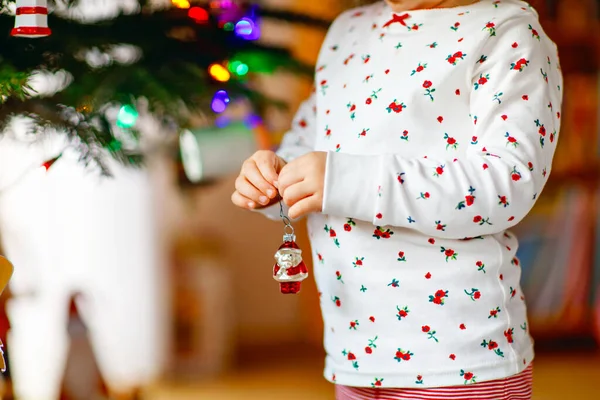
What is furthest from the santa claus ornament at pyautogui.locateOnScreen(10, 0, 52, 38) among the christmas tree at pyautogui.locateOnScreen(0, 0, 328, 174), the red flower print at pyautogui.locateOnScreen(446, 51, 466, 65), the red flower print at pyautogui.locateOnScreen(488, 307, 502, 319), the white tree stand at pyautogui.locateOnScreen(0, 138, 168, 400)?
the white tree stand at pyautogui.locateOnScreen(0, 138, 168, 400)

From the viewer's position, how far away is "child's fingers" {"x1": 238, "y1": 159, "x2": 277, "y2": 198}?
69 cm

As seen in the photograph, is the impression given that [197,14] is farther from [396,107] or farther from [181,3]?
[396,107]

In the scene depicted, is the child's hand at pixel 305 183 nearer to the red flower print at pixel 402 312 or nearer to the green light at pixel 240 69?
the red flower print at pixel 402 312

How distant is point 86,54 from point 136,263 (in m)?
1.12

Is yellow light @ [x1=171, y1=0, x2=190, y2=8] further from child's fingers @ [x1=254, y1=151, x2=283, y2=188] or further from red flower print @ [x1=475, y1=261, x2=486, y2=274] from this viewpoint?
red flower print @ [x1=475, y1=261, x2=486, y2=274]

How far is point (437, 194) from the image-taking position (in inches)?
25.1

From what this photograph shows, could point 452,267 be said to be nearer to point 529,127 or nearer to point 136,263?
point 529,127

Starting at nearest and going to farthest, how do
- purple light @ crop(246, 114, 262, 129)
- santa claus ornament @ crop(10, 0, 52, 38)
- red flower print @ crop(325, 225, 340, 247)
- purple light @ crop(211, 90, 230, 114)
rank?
1. santa claus ornament @ crop(10, 0, 52, 38)
2. red flower print @ crop(325, 225, 340, 247)
3. purple light @ crop(211, 90, 230, 114)
4. purple light @ crop(246, 114, 262, 129)

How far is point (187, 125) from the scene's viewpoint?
0.81 meters

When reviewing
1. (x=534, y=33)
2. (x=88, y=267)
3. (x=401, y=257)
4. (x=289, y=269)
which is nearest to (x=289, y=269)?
(x=289, y=269)

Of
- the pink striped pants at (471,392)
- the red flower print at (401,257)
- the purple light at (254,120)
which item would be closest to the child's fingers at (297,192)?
the red flower print at (401,257)

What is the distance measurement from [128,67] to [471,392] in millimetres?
471

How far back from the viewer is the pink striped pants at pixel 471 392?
695 mm

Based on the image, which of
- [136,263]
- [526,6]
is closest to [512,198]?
[526,6]
